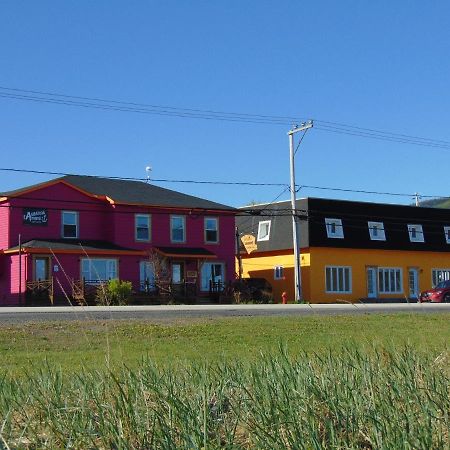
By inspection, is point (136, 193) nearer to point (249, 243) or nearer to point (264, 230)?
point (249, 243)

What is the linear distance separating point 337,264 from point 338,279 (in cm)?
93

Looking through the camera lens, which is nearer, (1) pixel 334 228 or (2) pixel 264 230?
(1) pixel 334 228

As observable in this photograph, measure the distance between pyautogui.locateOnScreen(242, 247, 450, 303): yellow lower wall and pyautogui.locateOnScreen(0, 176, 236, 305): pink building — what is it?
4533 mm

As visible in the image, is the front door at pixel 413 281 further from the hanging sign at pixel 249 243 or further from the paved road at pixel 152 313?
the paved road at pixel 152 313

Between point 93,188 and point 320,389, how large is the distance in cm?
4269

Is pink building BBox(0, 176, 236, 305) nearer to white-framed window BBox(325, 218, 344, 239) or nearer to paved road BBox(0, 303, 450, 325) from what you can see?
white-framed window BBox(325, 218, 344, 239)

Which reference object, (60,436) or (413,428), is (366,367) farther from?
(60,436)

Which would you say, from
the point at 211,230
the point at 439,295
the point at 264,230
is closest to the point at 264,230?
the point at 264,230

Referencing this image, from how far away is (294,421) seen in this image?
4.43 metres

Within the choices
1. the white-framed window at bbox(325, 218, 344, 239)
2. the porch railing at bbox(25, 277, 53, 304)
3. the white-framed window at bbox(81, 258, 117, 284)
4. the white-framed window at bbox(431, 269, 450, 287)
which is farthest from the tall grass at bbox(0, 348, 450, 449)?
the white-framed window at bbox(431, 269, 450, 287)

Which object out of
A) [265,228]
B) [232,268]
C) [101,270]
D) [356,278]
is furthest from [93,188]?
[356,278]

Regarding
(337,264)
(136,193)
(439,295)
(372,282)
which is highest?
(136,193)

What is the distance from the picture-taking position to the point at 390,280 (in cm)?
5409

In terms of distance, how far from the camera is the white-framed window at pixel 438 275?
2220 inches
